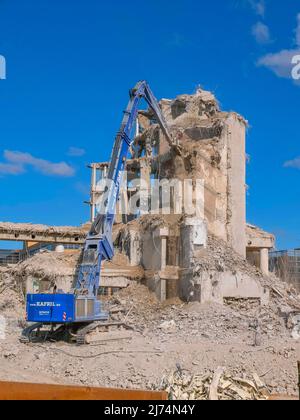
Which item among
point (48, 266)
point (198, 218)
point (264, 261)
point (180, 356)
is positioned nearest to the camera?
point (180, 356)

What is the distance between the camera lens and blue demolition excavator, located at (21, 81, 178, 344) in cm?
1557

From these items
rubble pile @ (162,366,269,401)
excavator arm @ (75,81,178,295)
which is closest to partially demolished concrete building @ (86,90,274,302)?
excavator arm @ (75,81,178,295)

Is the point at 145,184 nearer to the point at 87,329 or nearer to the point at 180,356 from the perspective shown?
the point at 87,329

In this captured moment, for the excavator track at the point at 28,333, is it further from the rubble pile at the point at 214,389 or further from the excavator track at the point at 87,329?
the rubble pile at the point at 214,389

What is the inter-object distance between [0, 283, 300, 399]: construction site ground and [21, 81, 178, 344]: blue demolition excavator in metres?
0.67

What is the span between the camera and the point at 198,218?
74.8 ft

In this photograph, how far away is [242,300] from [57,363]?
10360mm

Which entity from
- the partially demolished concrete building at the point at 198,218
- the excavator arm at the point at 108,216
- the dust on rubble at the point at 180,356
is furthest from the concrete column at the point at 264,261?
the excavator arm at the point at 108,216

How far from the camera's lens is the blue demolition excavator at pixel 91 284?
51.1 feet

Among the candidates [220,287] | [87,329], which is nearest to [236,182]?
[220,287]

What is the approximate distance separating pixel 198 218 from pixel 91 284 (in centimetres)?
694
